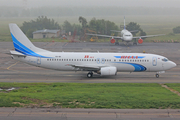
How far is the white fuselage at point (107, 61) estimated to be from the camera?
114ft

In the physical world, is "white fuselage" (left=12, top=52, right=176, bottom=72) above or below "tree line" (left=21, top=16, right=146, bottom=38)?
below

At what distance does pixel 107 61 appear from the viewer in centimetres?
3481

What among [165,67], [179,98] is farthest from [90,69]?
[179,98]

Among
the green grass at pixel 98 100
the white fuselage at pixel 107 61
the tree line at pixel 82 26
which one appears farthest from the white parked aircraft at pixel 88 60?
the tree line at pixel 82 26

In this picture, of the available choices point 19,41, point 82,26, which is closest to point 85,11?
point 82,26

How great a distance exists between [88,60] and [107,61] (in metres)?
2.79

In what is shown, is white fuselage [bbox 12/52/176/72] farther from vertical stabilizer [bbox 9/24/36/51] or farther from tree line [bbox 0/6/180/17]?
tree line [bbox 0/6/180/17]

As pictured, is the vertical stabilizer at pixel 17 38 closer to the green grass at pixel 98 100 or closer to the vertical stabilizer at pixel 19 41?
the vertical stabilizer at pixel 19 41

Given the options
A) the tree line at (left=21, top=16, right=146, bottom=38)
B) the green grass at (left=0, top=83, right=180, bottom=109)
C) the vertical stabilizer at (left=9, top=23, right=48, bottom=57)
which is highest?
the tree line at (left=21, top=16, right=146, bottom=38)

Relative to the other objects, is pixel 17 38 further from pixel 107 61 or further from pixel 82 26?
pixel 82 26

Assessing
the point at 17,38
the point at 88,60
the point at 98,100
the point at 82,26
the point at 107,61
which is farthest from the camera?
the point at 82,26

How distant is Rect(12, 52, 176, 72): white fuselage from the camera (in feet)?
114

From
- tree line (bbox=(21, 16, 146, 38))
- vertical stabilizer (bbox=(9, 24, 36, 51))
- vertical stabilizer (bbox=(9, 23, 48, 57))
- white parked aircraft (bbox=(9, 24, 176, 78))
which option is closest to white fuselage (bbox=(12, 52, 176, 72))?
white parked aircraft (bbox=(9, 24, 176, 78))

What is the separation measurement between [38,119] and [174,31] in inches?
4331
